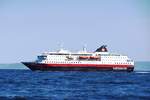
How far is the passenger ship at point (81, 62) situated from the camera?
5315 inches

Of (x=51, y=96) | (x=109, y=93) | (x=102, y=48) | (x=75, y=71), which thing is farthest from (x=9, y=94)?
(x=102, y=48)

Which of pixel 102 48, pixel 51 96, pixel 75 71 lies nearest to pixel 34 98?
pixel 51 96

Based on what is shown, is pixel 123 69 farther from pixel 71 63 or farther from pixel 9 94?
pixel 9 94

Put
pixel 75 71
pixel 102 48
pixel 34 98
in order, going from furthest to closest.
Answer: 1. pixel 102 48
2. pixel 75 71
3. pixel 34 98

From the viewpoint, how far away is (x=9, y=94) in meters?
51.2

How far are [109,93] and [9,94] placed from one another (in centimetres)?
954

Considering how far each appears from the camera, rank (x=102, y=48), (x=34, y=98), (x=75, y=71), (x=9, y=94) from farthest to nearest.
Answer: (x=102, y=48), (x=75, y=71), (x=9, y=94), (x=34, y=98)

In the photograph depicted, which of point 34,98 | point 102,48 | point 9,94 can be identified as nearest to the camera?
point 34,98

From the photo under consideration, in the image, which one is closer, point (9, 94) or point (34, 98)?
point (34, 98)

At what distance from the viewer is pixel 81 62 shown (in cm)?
13625

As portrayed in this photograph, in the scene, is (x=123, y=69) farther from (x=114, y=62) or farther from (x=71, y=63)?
(x=71, y=63)

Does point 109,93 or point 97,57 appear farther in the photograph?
point 97,57

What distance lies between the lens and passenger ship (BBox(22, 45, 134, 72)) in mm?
135000

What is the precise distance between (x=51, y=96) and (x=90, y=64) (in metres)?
86.5
